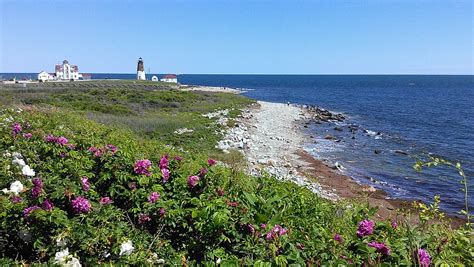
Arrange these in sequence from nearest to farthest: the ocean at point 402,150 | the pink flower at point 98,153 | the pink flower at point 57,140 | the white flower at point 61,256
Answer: the white flower at point 61,256, the pink flower at point 98,153, the pink flower at point 57,140, the ocean at point 402,150

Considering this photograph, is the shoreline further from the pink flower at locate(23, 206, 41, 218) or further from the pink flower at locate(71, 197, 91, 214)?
the pink flower at locate(23, 206, 41, 218)

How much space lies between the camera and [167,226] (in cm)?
395

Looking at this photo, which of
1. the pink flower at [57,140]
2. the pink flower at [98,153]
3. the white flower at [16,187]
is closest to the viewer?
the white flower at [16,187]

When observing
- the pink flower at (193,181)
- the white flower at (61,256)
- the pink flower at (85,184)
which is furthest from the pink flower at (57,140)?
the white flower at (61,256)

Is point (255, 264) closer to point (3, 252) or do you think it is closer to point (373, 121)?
point (3, 252)

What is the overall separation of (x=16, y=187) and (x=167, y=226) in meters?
1.53

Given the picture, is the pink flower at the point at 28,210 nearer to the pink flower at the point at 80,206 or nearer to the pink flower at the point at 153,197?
the pink flower at the point at 80,206

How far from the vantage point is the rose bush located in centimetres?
285

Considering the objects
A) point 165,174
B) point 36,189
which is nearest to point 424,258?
point 165,174

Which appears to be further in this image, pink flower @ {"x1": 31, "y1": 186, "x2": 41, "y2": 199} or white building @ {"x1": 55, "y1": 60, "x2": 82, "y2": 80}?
white building @ {"x1": 55, "y1": 60, "x2": 82, "y2": 80}

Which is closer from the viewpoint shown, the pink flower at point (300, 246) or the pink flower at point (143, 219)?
the pink flower at point (300, 246)

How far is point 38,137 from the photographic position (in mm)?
6043

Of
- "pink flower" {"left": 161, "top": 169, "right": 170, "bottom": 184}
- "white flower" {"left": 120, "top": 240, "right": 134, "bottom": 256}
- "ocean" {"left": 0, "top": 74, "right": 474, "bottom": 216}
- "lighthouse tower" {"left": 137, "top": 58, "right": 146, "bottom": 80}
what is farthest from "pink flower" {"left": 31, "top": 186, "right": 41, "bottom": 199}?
"lighthouse tower" {"left": 137, "top": 58, "right": 146, "bottom": 80}

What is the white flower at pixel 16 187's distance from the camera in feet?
12.4
